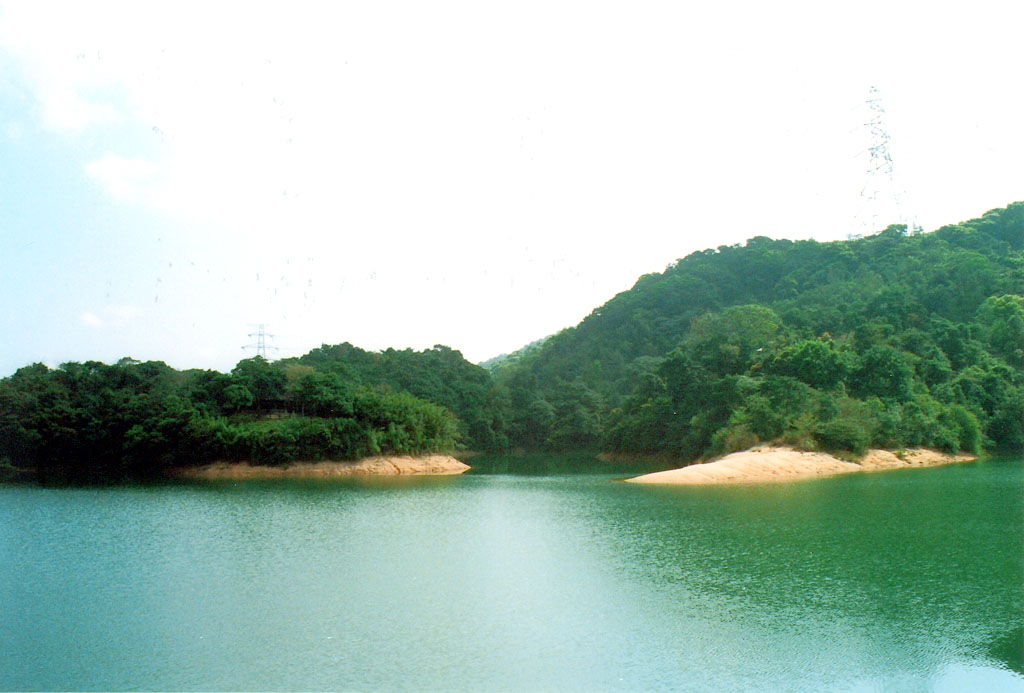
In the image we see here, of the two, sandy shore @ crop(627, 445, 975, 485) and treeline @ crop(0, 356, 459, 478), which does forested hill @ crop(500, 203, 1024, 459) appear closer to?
sandy shore @ crop(627, 445, 975, 485)

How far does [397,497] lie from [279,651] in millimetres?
20100

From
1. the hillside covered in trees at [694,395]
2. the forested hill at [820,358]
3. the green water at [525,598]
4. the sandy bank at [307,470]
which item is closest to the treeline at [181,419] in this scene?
the hillside covered in trees at [694,395]

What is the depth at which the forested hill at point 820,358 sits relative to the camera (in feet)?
141

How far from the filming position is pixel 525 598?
14469mm

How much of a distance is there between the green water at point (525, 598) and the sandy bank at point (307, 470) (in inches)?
675

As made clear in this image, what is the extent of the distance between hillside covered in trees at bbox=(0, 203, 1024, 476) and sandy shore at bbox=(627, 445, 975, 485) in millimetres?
1094

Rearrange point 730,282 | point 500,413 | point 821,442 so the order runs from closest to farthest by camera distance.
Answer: point 821,442 → point 500,413 → point 730,282

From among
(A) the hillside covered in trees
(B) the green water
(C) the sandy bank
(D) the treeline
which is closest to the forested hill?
(A) the hillside covered in trees

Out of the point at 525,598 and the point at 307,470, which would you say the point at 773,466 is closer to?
the point at 307,470

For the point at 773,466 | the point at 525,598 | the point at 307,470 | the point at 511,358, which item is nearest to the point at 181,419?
the point at 307,470

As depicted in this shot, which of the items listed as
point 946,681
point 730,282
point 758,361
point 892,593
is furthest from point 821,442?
point 730,282

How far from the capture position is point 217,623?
13.0 m

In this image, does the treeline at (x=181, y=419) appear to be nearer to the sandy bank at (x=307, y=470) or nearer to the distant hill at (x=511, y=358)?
the sandy bank at (x=307, y=470)

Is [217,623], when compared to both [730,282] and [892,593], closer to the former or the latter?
[892,593]
